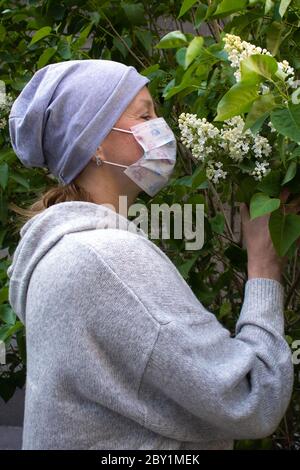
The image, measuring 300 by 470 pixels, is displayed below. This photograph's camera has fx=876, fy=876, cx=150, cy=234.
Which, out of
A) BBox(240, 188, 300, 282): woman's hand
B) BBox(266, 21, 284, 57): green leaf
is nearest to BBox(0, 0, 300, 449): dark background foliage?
BBox(266, 21, 284, 57): green leaf

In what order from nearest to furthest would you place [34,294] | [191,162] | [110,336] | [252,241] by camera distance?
1. [110,336]
2. [34,294]
3. [252,241]
4. [191,162]

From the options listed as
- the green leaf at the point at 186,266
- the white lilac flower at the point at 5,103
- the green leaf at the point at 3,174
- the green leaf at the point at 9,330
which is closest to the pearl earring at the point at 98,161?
the green leaf at the point at 186,266

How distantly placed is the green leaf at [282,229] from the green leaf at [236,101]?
0.86 feet

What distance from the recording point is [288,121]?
185cm

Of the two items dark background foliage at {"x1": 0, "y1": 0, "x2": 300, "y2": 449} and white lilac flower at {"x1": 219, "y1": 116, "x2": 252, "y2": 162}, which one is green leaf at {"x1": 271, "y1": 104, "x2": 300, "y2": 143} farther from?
dark background foliage at {"x1": 0, "y1": 0, "x2": 300, "y2": 449}

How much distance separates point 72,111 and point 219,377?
0.75 meters

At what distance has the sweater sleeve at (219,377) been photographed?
1.79m

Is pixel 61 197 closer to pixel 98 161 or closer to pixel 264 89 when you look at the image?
pixel 98 161

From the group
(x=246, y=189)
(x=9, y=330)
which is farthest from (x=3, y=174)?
(x=246, y=189)

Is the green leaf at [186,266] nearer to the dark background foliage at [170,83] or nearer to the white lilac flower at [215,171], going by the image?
the dark background foliage at [170,83]

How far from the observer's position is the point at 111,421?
1878 mm
